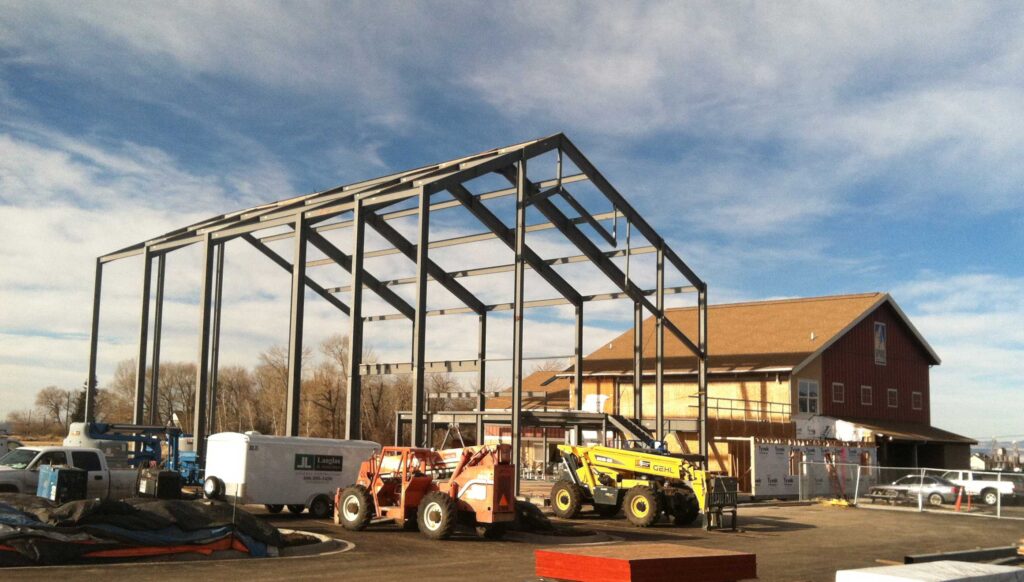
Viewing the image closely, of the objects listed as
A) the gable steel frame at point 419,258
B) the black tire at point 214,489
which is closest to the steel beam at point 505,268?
the gable steel frame at point 419,258

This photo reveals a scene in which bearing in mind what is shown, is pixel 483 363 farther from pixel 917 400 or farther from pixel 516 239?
pixel 917 400

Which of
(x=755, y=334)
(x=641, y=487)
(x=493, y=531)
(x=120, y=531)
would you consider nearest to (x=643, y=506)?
(x=641, y=487)

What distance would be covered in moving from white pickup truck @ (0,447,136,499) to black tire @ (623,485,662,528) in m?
12.4

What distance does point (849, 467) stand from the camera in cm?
3981

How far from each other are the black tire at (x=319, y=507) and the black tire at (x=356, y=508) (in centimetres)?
278

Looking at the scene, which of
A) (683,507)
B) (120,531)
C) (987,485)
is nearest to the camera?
(120,531)

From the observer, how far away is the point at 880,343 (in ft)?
161

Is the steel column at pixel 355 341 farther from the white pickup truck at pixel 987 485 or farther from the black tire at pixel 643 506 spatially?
the white pickup truck at pixel 987 485

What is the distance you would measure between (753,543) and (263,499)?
11471 mm

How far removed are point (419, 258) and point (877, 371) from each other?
32.2 m

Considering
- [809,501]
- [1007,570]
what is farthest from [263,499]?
[809,501]

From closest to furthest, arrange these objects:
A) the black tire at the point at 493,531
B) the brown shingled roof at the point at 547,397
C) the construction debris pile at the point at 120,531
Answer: the construction debris pile at the point at 120,531 < the black tire at the point at 493,531 < the brown shingled roof at the point at 547,397

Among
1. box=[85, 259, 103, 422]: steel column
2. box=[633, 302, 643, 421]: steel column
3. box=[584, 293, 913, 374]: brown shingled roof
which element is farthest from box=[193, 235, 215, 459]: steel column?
box=[584, 293, 913, 374]: brown shingled roof

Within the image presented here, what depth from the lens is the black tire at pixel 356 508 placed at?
66.8ft
